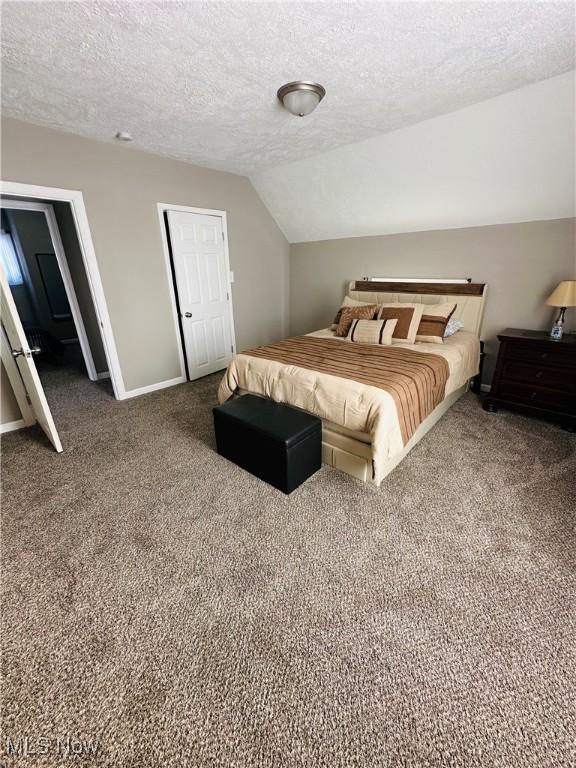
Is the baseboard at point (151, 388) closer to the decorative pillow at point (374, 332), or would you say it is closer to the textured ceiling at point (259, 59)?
the decorative pillow at point (374, 332)

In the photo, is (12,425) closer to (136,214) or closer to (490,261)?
(136,214)

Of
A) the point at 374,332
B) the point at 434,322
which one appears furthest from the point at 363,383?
the point at 434,322

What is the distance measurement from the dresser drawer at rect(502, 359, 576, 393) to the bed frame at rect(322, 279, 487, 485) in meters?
0.51

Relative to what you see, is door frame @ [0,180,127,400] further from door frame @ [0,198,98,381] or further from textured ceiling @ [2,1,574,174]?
door frame @ [0,198,98,381]

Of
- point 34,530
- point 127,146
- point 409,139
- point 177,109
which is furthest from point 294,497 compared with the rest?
point 127,146

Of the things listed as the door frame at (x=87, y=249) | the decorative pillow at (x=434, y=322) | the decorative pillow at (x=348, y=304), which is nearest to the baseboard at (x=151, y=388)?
the door frame at (x=87, y=249)

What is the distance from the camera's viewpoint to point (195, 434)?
111 inches

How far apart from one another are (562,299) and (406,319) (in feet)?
4.09

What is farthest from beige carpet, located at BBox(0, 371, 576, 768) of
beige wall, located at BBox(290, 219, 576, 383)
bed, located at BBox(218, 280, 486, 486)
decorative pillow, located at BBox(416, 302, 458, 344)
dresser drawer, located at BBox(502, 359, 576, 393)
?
beige wall, located at BBox(290, 219, 576, 383)

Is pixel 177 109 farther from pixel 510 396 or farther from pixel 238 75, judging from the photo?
pixel 510 396

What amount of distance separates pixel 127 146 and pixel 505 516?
4.37m

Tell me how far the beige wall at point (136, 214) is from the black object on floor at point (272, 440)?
1.83 meters

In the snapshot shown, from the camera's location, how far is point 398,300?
3.88 meters

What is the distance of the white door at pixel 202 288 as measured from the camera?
12.1 ft
